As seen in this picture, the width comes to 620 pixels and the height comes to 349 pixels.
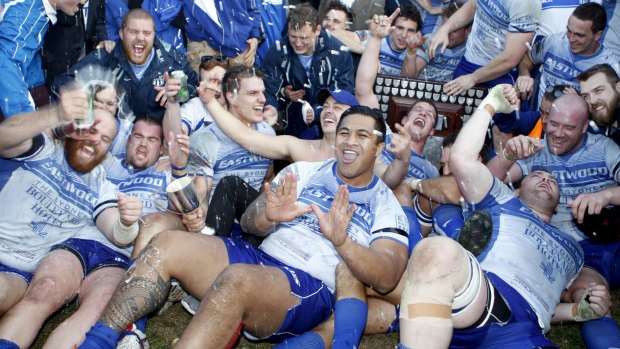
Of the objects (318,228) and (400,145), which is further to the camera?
(400,145)

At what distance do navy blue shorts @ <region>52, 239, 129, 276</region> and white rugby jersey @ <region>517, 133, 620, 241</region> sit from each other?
3.11m

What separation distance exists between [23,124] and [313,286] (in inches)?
80.7

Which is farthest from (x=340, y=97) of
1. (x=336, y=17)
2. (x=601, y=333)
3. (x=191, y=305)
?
(x=601, y=333)

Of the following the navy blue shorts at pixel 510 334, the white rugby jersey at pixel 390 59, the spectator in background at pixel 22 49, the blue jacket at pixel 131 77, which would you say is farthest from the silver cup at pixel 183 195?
the white rugby jersey at pixel 390 59

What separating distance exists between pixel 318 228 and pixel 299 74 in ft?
9.01

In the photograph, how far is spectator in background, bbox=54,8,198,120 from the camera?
6.93m

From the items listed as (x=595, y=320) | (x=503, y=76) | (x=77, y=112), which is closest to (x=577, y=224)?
(x=595, y=320)

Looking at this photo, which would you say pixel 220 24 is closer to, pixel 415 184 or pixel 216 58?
pixel 216 58

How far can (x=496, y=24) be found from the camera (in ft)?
24.1

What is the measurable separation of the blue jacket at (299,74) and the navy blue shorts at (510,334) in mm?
3324

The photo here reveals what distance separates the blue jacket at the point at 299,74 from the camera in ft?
24.5

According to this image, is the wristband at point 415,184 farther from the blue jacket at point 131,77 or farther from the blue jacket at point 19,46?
the blue jacket at point 19,46

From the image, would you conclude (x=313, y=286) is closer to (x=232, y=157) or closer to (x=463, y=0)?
(x=232, y=157)

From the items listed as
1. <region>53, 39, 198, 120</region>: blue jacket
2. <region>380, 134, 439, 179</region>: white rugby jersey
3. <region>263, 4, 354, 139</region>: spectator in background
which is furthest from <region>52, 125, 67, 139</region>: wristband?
<region>263, 4, 354, 139</region>: spectator in background
